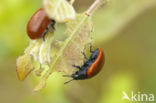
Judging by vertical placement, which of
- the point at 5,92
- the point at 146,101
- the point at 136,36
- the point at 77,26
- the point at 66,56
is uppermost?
the point at 77,26

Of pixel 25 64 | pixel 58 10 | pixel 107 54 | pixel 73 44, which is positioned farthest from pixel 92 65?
pixel 107 54

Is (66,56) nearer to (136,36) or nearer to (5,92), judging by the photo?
(5,92)

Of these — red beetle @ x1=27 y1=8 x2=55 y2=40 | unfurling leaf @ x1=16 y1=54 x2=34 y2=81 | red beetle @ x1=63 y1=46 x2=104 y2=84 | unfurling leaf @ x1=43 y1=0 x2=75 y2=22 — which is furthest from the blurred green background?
unfurling leaf @ x1=43 y1=0 x2=75 y2=22

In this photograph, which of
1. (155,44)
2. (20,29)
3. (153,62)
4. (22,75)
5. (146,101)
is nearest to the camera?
(22,75)

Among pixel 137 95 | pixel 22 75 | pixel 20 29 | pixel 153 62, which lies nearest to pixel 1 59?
pixel 20 29

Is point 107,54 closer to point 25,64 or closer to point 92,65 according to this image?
point 92,65
